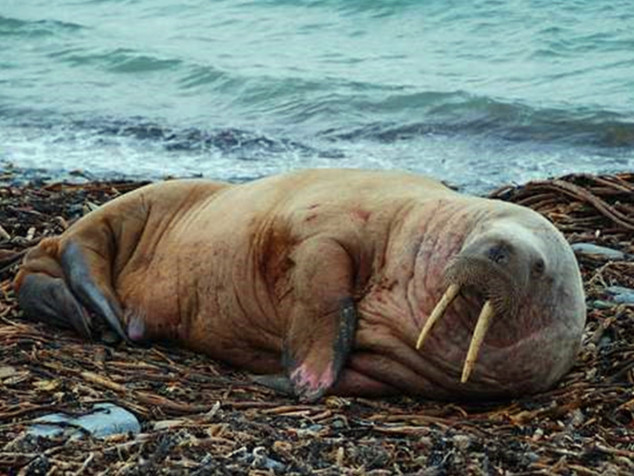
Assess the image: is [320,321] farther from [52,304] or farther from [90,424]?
[52,304]

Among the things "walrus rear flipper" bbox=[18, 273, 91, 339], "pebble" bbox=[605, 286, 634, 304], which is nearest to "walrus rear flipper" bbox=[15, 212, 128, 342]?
"walrus rear flipper" bbox=[18, 273, 91, 339]

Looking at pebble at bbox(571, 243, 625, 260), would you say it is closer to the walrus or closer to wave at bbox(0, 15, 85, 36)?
the walrus

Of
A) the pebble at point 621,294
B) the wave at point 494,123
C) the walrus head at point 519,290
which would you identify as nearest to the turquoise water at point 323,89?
the wave at point 494,123

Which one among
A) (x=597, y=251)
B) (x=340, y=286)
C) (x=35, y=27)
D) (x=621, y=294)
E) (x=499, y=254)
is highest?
(x=499, y=254)

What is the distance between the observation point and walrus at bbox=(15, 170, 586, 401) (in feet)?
16.1

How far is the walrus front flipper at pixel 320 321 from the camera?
5.13m

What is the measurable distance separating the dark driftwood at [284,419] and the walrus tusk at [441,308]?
286 mm

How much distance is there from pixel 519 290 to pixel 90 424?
4.85ft

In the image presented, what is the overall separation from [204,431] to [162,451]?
1.06 ft

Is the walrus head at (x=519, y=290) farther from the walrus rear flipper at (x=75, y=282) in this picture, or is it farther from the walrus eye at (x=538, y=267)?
the walrus rear flipper at (x=75, y=282)

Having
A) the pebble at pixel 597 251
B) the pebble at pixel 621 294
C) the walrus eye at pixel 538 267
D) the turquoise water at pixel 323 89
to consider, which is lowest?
the turquoise water at pixel 323 89

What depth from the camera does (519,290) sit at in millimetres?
4703

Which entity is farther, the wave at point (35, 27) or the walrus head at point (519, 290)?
the wave at point (35, 27)

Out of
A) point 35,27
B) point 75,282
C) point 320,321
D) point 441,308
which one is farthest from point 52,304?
point 35,27
